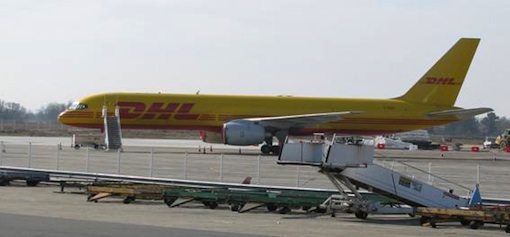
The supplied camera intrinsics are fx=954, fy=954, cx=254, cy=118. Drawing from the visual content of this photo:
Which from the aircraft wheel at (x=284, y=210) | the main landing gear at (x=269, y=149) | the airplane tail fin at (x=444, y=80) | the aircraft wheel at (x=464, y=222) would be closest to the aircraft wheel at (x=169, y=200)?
the aircraft wheel at (x=284, y=210)

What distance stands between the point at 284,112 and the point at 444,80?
10.2 m

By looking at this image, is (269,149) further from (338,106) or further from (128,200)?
(128,200)

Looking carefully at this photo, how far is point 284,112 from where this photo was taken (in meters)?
56.0

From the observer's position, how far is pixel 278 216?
2081 centimetres

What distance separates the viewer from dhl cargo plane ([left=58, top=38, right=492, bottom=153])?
5356 cm

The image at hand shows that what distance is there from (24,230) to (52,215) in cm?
343

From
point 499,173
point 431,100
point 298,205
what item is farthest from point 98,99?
point 298,205

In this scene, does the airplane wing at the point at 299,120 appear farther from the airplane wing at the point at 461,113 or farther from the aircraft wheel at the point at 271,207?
the aircraft wheel at the point at 271,207

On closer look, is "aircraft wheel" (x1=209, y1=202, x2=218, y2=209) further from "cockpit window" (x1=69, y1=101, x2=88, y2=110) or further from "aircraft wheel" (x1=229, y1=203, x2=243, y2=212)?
"cockpit window" (x1=69, y1=101, x2=88, y2=110)

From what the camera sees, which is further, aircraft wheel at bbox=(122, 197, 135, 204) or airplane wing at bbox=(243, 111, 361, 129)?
airplane wing at bbox=(243, 111, 361, 129)

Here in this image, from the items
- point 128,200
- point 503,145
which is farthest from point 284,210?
point 503,145

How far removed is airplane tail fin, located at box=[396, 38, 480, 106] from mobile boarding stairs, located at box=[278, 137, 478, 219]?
37.2 m

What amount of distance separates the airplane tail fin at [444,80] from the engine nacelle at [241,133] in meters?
10.9

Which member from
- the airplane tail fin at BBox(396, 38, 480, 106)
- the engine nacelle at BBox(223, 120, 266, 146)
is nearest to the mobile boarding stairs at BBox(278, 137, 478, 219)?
the engine nacelle at BBox(223, 120, 266, 146)
